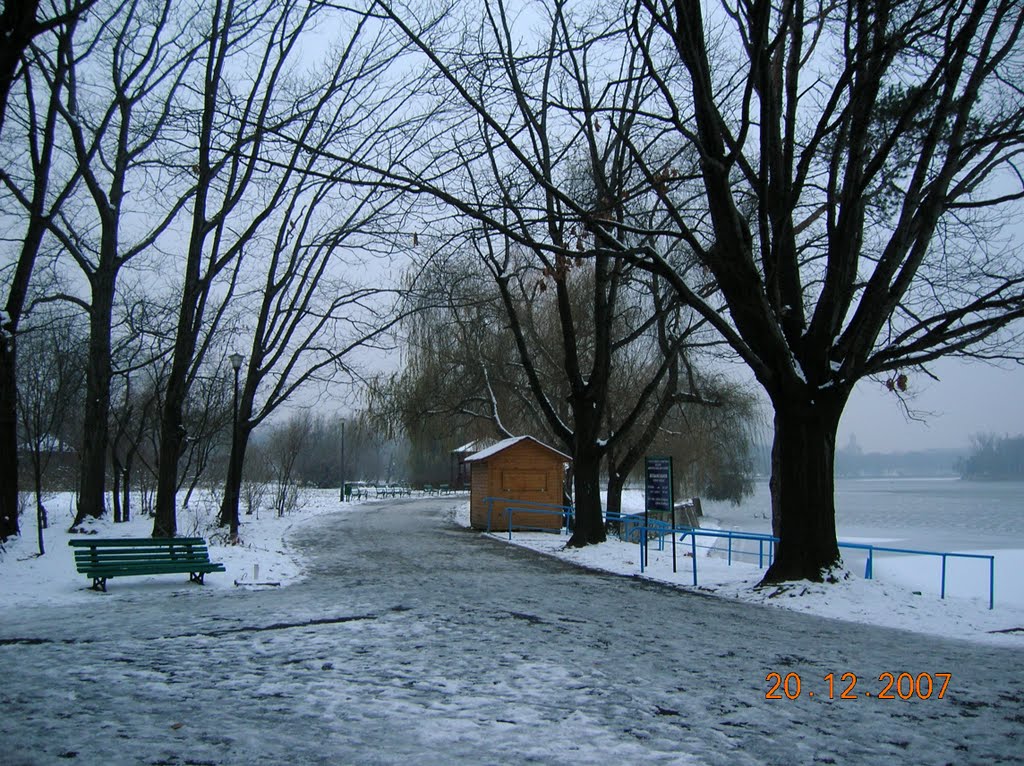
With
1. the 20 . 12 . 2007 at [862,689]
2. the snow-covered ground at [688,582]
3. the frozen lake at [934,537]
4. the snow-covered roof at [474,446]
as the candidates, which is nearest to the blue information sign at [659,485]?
the snow-covered ground at [688,582]

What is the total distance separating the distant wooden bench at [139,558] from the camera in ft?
A: 36.4

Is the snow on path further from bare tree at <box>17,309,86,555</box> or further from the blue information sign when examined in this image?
bare tree at <box>17,309,86,555</box>

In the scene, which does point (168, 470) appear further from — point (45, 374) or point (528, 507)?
point (528, 507)

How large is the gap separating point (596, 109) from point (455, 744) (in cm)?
877

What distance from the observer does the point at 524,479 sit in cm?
2519

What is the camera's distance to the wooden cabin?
25016mm

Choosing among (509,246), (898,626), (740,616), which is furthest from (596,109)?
(509,246)

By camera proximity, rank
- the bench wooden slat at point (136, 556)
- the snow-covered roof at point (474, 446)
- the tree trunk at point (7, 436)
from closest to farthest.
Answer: the bench wooden slat at point (136, 556) < the tree trunk at point (7, 436) < the snow-covered roof at point (474, 446)

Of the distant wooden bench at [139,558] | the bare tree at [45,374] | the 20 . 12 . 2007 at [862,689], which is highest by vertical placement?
the bare tree at [45,374]

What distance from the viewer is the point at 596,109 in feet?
37.5

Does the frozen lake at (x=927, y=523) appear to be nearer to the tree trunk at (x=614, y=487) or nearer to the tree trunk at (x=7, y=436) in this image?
the tree trunk at (x=614, y=487)

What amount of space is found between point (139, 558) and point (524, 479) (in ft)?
47.7

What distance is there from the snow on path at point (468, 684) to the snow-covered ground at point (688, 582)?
96cm

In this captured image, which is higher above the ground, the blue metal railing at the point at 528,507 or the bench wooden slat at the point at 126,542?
the bench wooden slat at the point at 126,542
